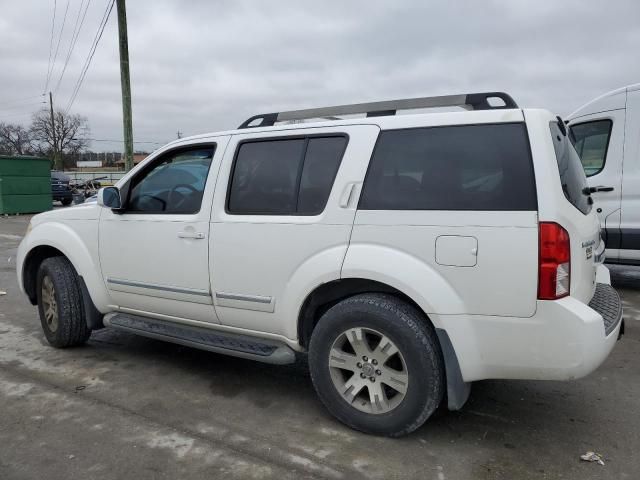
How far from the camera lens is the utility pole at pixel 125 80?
13.7 meters

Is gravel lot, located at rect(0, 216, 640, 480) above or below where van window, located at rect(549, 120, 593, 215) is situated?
below

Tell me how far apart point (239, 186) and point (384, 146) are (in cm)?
105

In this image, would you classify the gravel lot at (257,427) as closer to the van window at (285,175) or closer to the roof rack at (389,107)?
the van window at (285,175)

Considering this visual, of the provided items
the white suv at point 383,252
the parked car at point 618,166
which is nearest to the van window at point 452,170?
the white suv at point 383,252

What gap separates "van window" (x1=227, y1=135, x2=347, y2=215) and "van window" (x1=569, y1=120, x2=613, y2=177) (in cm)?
476

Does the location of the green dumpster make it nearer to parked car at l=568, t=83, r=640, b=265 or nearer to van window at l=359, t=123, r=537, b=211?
parked car at l=568, t=83, r=640, b=265

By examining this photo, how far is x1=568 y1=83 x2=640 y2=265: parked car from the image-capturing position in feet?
21.7

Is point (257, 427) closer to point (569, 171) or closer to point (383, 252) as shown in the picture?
point (383, 252)

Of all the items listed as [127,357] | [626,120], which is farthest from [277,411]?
[626,120]

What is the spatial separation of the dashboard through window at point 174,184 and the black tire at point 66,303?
3.11ft

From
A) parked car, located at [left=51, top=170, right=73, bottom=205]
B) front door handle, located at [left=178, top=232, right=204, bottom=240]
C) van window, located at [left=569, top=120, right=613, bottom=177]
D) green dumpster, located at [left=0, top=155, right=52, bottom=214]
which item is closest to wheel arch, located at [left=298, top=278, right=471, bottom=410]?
front door handle, located at [left=178, top=232, right=204, bottom=240]

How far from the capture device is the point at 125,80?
14.0m

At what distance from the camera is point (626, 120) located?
261 inches

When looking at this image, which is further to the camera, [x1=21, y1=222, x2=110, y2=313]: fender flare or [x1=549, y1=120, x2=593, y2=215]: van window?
[x1=21, y1=222, x2=110, y2=313]: fender flare
